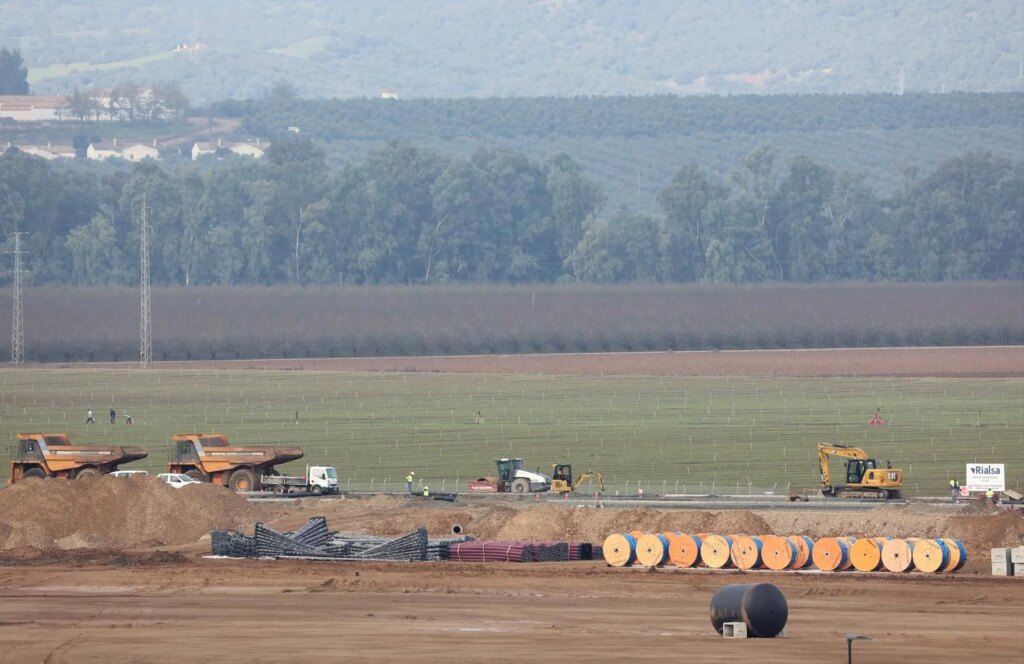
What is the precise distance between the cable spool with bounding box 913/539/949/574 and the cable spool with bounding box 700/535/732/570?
5.06 metres

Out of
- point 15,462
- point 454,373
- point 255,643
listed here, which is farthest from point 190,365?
point 255,643

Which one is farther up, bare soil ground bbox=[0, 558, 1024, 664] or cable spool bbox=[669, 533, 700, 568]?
cable spool bbox=[669, 533, 700, 568]

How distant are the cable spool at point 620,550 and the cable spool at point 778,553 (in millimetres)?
3765

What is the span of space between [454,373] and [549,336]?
85.0 ft

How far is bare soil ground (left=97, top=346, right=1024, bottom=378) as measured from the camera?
143m

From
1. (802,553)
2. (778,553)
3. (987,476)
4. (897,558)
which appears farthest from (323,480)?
(897,558)

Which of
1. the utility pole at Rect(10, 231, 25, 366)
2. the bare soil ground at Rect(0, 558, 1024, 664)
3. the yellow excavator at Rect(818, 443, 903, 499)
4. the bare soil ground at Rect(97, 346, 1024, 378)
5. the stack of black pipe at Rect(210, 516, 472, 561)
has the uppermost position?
the utility pole at Rect(10, 231, 25, 366)

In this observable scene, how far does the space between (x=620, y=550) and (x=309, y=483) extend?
77.3ft

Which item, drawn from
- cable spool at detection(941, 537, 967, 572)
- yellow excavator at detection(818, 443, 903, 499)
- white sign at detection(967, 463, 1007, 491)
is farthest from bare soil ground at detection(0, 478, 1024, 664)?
yellow excavator at detection(818, 443, 903, 499)

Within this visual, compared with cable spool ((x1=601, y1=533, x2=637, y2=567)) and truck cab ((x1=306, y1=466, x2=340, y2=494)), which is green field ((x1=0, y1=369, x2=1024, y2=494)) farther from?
cable spool ((x1=601, y1=533, x2=637, y2=567))

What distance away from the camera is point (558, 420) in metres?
108

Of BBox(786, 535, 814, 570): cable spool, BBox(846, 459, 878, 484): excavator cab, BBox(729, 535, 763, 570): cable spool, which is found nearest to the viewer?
BBox(786, 535, 814, 570): cable spool

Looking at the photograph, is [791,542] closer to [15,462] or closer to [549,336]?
[15,462]

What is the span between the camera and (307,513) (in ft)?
217
